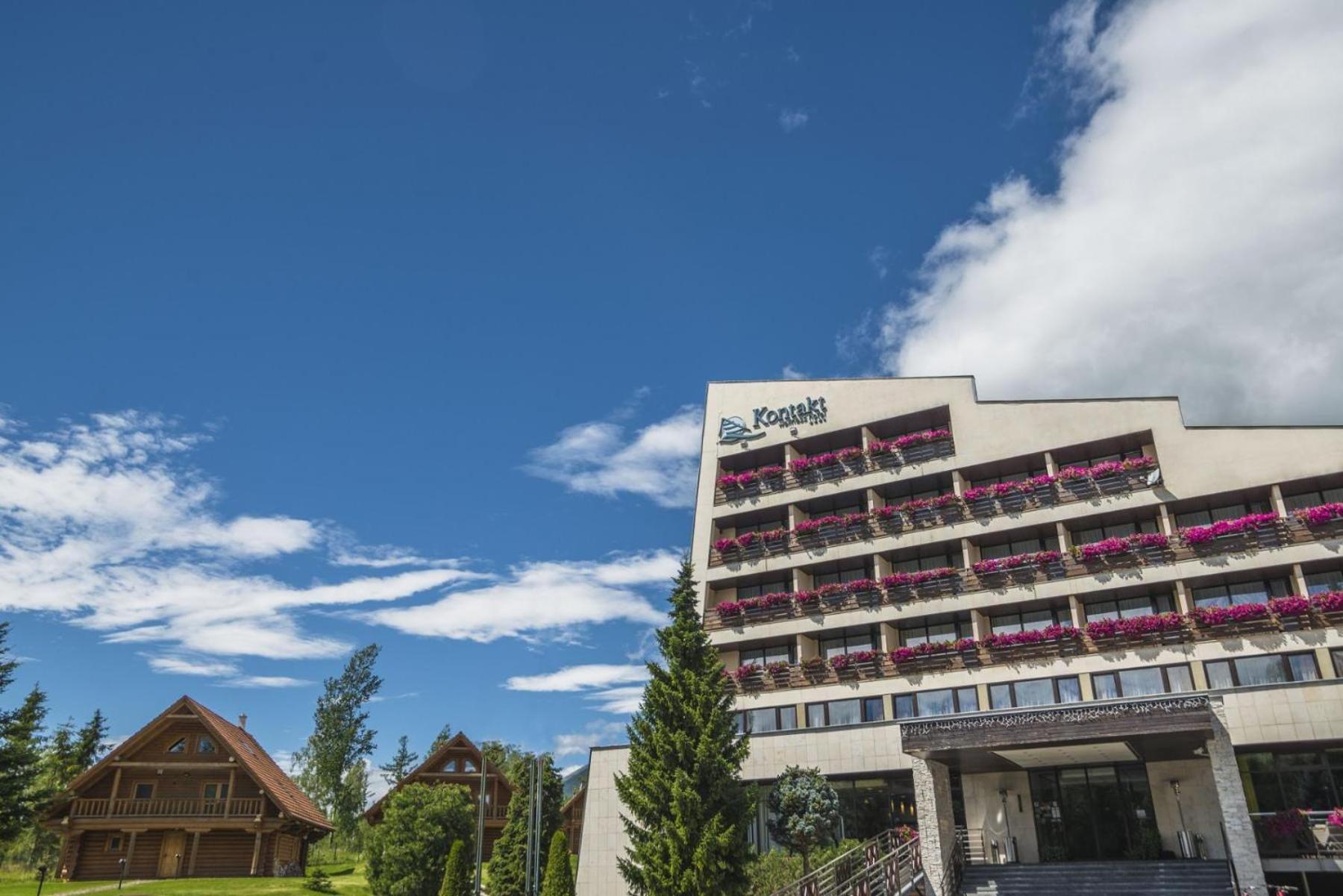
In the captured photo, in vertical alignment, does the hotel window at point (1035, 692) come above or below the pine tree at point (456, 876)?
above

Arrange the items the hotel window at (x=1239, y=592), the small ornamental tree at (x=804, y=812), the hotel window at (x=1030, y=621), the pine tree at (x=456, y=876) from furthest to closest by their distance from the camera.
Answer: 1. the pine tree at (x=456, y=876)
2. the hotel window at (x=1030, y=621)
3. the hotel window at (x=1239, y=592)
4. the small ornamental tree at (x=804, y=812)

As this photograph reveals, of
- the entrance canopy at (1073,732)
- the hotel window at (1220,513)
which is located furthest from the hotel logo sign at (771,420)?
the entrance canopy at (1073,732)

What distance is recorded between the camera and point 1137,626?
35281 mm

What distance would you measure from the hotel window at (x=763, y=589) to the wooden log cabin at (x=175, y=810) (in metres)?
29.0

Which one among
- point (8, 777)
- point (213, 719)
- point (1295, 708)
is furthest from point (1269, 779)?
point (8, 777)

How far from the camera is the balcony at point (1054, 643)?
32.9 meters

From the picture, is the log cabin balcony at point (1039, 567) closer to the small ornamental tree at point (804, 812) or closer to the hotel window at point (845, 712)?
the hotel window at point (845, 712)

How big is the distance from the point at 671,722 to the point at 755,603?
648 inches

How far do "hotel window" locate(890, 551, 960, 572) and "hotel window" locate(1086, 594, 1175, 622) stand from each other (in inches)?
247

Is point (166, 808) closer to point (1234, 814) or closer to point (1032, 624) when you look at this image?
point (1032, 624)

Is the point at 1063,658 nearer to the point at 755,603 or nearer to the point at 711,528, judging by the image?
the point at 755,603

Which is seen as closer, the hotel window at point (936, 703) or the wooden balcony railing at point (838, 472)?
the hotel window at point (936, 703)

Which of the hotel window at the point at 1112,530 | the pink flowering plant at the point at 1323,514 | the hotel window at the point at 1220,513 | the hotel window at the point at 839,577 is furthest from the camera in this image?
the hotel window at the point at 839,577

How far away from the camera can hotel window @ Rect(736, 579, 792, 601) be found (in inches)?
1813
